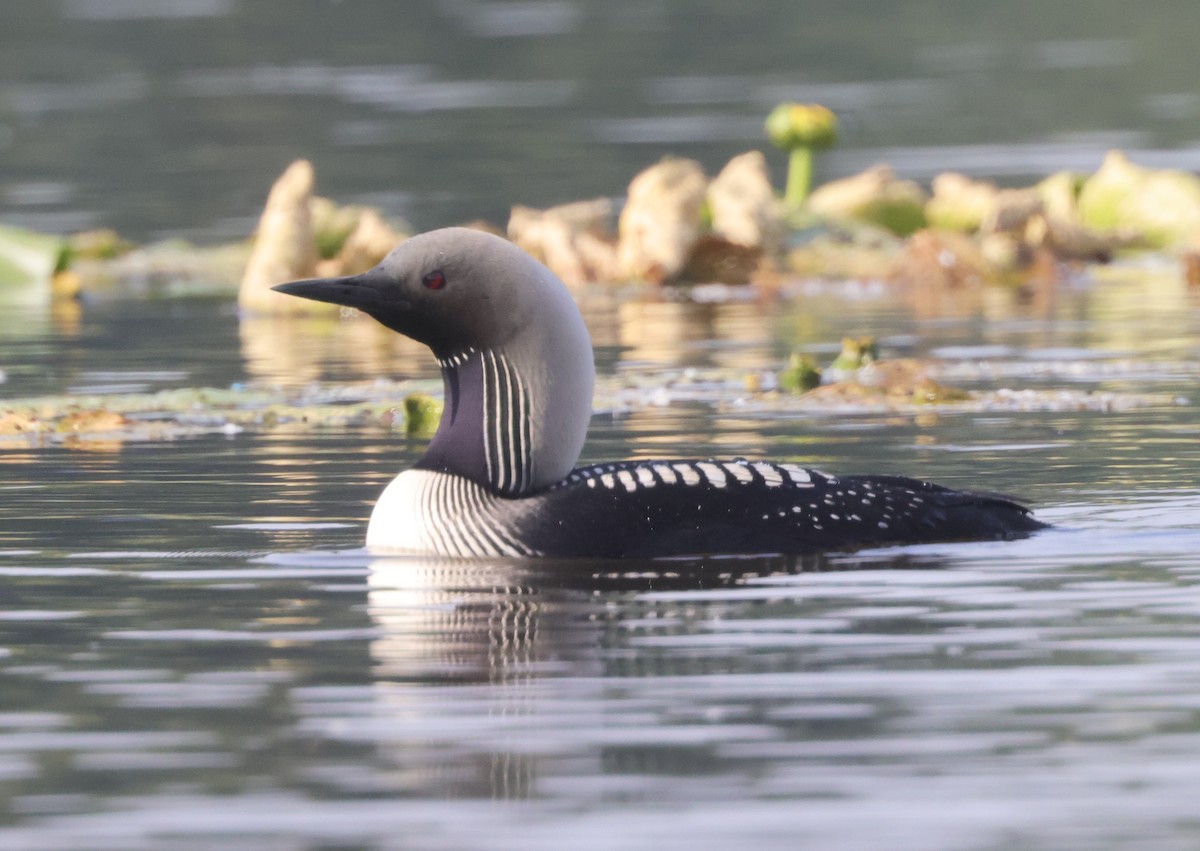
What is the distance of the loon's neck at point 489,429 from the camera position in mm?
7406

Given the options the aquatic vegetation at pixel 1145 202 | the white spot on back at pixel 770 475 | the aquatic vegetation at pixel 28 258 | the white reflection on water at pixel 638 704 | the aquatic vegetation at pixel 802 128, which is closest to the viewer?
the white reflection on water at pixel 638 704

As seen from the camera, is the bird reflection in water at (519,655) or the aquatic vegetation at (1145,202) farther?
the aquatic vegetation at (1145,202)

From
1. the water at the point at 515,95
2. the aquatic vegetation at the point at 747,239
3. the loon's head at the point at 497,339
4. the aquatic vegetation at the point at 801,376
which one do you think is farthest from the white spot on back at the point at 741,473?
the water at the point at 515,95

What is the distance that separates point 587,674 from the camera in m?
5.93

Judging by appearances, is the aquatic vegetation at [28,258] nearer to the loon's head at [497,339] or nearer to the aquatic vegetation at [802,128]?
the aquatic vegetation at [802,128]

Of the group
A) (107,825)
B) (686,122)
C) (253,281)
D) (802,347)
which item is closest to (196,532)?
(107,825)

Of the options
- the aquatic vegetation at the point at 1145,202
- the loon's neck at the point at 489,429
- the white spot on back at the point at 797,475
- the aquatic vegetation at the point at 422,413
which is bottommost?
the aquatic vegetation at the point at 422,413

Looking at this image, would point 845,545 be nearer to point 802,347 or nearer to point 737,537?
point 737,537

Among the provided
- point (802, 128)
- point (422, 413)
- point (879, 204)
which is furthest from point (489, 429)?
point (879, 204)

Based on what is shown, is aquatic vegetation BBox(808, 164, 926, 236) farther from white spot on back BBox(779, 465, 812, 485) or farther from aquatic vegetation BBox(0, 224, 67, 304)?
white spot on back BBox(779, 465, 812, 485)

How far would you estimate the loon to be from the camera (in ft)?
24.1

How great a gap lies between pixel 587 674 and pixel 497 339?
174 centimetres

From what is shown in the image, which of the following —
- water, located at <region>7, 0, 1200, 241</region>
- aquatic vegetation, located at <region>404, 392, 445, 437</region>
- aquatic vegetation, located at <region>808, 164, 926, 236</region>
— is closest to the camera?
aquatic vegetation, located at <region>404, 392, 445, 437</region>

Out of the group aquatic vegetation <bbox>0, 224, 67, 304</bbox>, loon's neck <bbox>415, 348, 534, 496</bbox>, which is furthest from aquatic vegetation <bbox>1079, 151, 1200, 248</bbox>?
loon's neck <bbox>415, 348, 534, 496</bbox>
